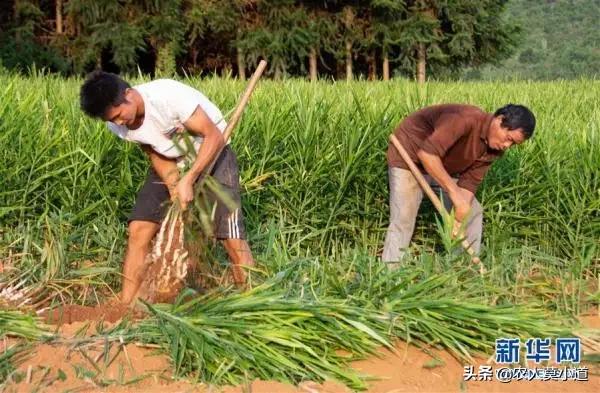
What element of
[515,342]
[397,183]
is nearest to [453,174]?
[397,183]

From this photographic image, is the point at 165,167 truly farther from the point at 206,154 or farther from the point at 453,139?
the point at 453,139

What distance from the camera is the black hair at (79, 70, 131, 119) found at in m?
2.91

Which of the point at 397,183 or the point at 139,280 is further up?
the point at 397,183

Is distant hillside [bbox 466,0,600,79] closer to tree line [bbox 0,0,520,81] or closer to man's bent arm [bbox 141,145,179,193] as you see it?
tree line [bbox 0,0,520,81]

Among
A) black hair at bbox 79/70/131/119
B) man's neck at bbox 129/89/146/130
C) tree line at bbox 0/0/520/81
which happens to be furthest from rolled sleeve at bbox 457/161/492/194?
tree line at bbox 0/0/520/81

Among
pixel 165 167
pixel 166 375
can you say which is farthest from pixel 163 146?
pixel 166 375

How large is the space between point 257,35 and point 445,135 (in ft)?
44.1

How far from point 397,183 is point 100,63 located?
526 inches

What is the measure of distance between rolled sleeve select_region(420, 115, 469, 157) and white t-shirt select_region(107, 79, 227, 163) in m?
1.01

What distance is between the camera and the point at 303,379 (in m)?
2.72

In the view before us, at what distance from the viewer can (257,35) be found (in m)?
16.5

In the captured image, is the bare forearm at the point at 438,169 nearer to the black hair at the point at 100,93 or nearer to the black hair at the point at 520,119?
the black hair at the point at 520,119

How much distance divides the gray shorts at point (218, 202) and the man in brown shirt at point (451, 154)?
78cm

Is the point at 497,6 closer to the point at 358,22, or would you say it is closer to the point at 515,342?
the point at 358,22
